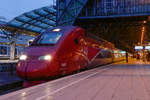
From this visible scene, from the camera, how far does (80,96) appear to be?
5215mm

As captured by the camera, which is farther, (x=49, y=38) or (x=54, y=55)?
(x=49, y=38)

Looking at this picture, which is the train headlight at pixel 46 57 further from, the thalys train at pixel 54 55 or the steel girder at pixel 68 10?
the steel girder at pixel 68 10

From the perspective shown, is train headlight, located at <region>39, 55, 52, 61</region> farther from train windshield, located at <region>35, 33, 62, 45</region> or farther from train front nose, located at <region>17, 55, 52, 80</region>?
train windshield, located at <region>35, 33, 62, 45</region>

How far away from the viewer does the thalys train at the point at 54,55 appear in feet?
30.0

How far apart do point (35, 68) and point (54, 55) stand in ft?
3.92

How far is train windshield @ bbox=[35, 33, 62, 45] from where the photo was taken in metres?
10.9

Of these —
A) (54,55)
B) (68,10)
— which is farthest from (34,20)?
(54,55)

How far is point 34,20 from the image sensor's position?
1479 inches

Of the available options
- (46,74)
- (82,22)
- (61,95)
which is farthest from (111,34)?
(61,95)

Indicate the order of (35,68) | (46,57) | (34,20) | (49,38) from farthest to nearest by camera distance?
1. (34,20)
2. (49,38)
3. (46,57)
4. (35,68)

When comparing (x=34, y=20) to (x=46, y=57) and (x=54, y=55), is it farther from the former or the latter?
(x=46, y=57)

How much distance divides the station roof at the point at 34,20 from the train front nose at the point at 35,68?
78.6 ft

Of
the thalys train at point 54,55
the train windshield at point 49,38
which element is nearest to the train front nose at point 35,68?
the thalys train at point 54,55

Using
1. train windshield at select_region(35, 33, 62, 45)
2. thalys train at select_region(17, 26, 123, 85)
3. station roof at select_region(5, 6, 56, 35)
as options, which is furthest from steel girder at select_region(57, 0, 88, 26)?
train windshield at select_region(35, 33, 62, 45)
